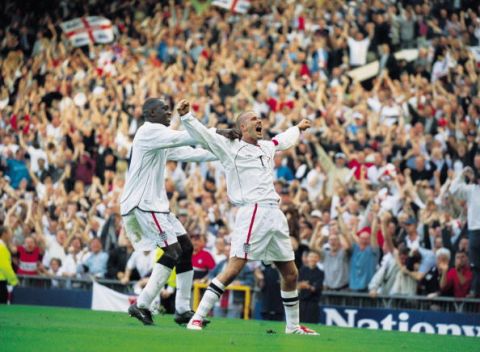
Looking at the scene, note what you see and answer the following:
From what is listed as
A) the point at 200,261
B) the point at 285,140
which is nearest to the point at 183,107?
the point at 285,140

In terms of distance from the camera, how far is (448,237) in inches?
792

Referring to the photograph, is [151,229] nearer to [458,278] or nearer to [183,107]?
[183,107]

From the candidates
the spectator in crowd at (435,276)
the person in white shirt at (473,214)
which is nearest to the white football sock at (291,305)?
the person in white shirt at (473,214)

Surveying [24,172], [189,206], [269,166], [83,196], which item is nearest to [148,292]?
[269,166]

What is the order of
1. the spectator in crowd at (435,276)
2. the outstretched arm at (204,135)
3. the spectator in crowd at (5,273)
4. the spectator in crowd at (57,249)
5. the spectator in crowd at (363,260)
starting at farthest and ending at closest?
the spectator in crowd at (57,249) < the spectator in crowd at (5,273) < the spectator in crowd at (363,260) < the spectator in crowd at (435,276) < the outstretched arm at (204,135)

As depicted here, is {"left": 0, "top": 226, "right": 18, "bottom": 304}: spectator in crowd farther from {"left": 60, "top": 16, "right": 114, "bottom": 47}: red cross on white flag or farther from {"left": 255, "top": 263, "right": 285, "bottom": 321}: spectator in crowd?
{"left": 60, "top": 16, "right": 114, "bottom": 47}: red cross on white flag

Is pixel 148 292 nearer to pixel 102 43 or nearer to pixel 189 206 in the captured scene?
pixel 189 206

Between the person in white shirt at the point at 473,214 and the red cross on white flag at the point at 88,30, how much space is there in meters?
17.7

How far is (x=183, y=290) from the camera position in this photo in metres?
14.6

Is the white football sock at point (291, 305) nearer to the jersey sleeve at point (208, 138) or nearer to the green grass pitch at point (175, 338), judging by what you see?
the green grass pitch at point (175, 338)

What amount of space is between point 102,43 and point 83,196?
9.22m

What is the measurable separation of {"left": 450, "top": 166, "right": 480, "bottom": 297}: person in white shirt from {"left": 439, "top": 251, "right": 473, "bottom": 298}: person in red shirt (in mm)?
149

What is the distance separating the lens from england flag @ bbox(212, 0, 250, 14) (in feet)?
110

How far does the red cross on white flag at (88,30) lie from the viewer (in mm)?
35062
